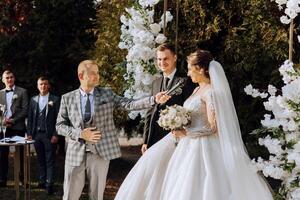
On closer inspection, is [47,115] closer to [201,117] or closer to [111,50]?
[111,50]

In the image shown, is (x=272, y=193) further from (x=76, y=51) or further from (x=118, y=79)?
(x=76, y=51)

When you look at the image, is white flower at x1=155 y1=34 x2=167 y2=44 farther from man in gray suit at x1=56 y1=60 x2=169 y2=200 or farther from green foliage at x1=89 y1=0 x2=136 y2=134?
green foliage at x1=89 y1=0 x2=136 y2=134

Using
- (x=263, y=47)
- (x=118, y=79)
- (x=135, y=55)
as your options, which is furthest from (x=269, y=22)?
(x=118, y=79)

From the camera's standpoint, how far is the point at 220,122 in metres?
5.20

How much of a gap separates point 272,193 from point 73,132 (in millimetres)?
→ 1921

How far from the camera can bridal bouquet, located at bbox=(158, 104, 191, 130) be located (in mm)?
5242

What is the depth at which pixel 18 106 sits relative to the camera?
8.48m

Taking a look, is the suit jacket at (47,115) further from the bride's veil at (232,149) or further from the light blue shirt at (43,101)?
the bride's veil at (232,149)

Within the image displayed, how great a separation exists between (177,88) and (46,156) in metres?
3.12

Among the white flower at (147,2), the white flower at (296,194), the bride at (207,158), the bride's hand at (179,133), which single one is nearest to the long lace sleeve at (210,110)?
the bride at (207,158)

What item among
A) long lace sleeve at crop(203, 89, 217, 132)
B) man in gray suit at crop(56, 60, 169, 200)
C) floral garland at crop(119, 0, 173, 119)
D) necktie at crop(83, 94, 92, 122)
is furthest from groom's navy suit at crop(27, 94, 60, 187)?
long lace sleeve at crop(203, 89, 217, 132)

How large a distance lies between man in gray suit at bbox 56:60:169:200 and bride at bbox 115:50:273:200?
0.36m

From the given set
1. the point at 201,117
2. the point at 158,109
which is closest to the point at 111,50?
the point at 158,109

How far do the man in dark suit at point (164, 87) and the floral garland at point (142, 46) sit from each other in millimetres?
1017
